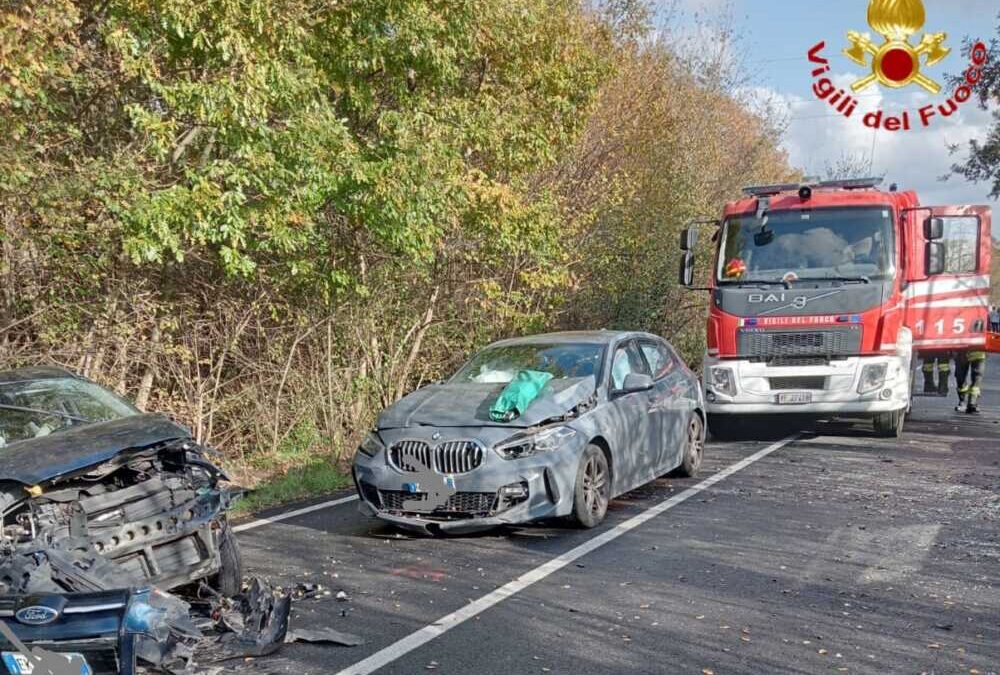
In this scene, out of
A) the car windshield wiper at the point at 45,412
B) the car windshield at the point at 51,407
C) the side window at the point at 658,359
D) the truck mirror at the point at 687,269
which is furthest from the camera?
the truck mirror at the point at 687,269

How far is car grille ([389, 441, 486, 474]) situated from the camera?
26.4ft

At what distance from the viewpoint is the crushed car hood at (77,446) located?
5.59 meters

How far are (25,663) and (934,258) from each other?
12.1m

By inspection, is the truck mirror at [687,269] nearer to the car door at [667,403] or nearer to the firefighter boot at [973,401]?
the car door at [667,403]

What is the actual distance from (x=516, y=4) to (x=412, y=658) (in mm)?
10085

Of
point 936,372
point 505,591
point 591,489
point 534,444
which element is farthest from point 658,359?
point 936,372

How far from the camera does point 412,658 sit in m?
5.39

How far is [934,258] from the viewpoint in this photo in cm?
1357

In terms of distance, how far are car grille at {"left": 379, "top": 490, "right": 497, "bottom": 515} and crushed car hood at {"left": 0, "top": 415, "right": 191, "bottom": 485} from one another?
6.74 ft

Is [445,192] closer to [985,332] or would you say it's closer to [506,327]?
[506,327]

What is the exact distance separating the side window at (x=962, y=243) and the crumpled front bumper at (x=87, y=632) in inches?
516

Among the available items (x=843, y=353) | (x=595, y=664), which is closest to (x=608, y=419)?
(x=595, y=664)

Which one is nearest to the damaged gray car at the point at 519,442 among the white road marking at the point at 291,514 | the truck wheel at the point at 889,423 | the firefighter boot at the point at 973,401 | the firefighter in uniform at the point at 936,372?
the white road marking at the point at 291,514

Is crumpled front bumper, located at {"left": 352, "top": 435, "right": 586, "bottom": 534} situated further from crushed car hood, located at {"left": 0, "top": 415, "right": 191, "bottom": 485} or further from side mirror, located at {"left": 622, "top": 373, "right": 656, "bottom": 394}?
crushed car hood, located at {"left": 0, "top": 415, "right": 191, "bottom": 485}
